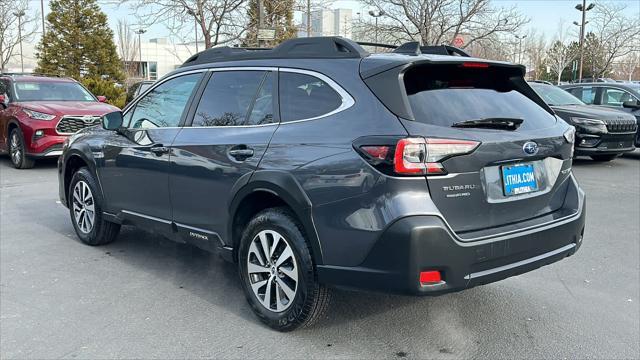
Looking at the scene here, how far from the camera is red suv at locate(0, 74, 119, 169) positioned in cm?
1038

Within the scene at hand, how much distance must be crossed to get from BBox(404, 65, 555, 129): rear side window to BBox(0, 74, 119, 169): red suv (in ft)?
25.0

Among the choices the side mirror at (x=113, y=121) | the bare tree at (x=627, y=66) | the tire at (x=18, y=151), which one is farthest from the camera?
the bare tree at (x=627, y=66)

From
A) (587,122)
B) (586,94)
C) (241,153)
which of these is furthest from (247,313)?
(586,94)

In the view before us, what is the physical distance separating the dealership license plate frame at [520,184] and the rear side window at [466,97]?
0.27 m

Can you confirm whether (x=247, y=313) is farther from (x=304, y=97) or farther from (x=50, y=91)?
(x=50, y=91)

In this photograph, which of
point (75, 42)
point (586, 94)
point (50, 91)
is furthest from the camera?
point (75, 42)

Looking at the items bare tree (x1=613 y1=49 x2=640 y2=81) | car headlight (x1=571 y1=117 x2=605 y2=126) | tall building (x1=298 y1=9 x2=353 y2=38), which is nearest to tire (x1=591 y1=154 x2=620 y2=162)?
Result: car headlight (x1=571 y1=117 x2=605 y2=126)

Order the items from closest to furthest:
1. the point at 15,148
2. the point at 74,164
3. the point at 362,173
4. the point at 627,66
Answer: the point at 362,173
the point at 74,164
the point at 15,148
the point at 627,66

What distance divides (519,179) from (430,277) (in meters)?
0.85

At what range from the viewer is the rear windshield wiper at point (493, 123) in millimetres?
3182

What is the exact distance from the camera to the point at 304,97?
3.59 meters

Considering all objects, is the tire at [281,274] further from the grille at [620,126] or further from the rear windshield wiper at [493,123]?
the grille at [620,126]

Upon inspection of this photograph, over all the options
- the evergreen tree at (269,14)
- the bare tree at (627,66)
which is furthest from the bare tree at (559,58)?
the evergreen tree at (269,14)

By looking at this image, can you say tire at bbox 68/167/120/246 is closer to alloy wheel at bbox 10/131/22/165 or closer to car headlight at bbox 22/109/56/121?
car headlight at bbox 22/109/56/121
